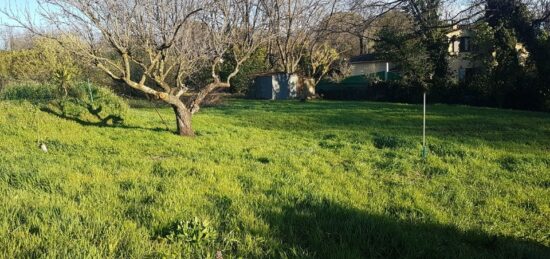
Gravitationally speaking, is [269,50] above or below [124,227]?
above

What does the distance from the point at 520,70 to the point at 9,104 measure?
73.3ft

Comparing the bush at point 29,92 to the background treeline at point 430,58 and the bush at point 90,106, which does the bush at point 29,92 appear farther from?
the background treeline at point 430,58

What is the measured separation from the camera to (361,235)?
3844 millimetres

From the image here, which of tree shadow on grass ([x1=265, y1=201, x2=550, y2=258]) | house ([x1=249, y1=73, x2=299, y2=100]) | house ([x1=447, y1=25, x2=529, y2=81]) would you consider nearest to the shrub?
tree shadow on grass ([x1=265, y1=201, x2=550, y2=258])

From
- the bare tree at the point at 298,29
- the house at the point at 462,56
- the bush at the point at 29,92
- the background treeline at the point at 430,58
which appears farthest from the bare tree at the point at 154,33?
the bare tree at the point at 298,29

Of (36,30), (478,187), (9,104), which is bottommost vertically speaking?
(478,187)

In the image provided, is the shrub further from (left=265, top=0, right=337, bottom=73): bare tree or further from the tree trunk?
(left=265, top=0, right=337, bottom=73): bare tree

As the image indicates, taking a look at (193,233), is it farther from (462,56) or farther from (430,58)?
(462,56)

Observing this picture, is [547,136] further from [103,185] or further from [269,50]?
[269,50]

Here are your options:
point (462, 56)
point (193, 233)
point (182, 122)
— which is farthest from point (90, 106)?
point (462, 56)

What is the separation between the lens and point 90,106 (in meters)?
13.1

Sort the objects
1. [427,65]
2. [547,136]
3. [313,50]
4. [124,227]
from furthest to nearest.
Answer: [313,50]
[427,65]
[547,136]
[124,227]

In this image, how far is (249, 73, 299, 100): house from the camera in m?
32.2

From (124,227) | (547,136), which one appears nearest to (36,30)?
(124,227)
